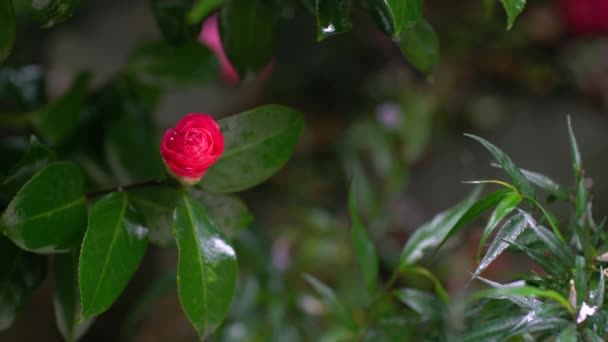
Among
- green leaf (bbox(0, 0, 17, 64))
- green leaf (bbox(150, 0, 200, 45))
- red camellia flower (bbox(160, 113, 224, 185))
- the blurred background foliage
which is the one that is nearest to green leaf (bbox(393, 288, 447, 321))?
red camellia flower (bbox(160, 113, 224, 185))

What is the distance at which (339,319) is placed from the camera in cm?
90

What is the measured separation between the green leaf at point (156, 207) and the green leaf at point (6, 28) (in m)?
0.19

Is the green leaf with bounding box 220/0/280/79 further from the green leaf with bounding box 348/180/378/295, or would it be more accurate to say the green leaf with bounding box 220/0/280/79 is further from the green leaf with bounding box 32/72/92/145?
the green leaf with bounding box 32/72/92/145

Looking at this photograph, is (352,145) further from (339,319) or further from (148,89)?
(339,319)

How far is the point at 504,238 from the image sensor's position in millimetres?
547

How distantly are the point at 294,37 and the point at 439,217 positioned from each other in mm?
1419

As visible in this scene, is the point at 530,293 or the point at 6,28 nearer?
the point at 530,293

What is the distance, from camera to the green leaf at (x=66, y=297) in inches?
30.2

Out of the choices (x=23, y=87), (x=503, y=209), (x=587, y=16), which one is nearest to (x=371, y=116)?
(x=587, y=16)

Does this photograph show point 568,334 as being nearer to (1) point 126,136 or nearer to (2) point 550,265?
(2) point 550,265

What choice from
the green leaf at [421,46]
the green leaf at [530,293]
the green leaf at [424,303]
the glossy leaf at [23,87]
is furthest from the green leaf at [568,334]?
the glossy leaf at [23,87]

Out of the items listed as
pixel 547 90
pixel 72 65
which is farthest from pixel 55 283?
pixel 547 90

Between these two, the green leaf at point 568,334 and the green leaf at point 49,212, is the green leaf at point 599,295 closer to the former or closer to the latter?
the green leaf at point 568,334

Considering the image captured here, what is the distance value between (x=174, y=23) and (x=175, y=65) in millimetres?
300
